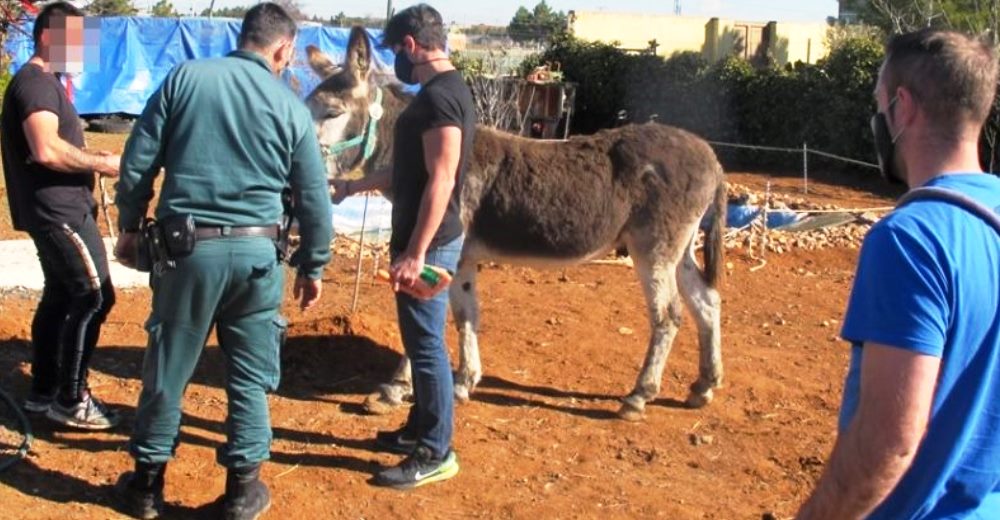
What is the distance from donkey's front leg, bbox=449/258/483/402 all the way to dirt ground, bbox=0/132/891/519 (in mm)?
147

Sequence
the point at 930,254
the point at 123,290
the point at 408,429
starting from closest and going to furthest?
the point at 930,254 → the point at 408,429 → the point at 123,290

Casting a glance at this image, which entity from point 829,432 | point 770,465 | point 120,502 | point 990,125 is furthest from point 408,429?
point 990,125

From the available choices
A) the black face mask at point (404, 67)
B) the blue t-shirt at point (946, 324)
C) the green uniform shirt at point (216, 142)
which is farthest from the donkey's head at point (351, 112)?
the blue t-shirt at point (946, 324)

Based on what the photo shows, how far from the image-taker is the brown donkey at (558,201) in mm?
6555

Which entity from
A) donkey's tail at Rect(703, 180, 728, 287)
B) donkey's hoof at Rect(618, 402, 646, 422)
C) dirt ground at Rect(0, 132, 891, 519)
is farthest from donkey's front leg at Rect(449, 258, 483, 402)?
donkey's tail at Rect(703, 180, 728, 287)

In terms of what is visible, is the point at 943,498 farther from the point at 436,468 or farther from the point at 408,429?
the point at 408,429

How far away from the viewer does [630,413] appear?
21.4ft

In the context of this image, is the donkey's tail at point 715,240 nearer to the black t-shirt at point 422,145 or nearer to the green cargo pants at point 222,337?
the black t-shirt at point 422,145

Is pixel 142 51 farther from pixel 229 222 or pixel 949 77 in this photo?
pixel 949 77

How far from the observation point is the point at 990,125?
18.4m

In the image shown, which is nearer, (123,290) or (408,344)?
(408,344)

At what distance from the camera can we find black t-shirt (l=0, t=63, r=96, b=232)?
5199 millimetres

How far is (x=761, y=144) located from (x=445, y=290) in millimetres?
19589

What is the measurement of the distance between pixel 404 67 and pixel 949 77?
3.39 m
